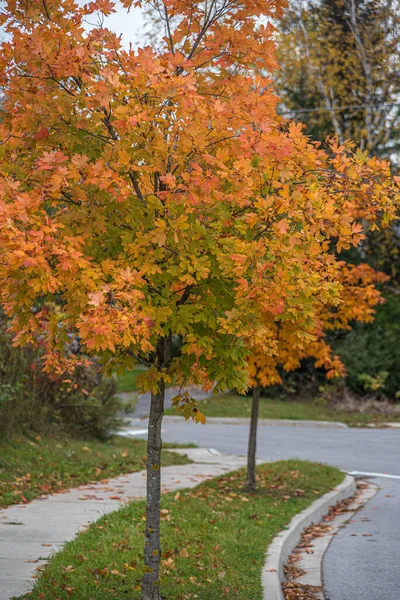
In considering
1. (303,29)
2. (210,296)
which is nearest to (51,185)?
(210,296)

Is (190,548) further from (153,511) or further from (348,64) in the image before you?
(348,64)

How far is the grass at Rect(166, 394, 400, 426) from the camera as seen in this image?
20406mm

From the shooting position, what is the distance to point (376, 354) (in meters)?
22.4

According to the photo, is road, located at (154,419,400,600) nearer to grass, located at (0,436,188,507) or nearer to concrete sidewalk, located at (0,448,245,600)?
concrete sidewalk, located at (0,448,245,600)

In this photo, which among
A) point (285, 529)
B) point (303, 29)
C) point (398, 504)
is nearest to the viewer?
point (285, 529)

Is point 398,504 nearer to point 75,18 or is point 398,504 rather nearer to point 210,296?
point 210,296

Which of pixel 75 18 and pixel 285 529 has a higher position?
pixel 75 18

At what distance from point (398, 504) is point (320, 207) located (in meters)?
6.55

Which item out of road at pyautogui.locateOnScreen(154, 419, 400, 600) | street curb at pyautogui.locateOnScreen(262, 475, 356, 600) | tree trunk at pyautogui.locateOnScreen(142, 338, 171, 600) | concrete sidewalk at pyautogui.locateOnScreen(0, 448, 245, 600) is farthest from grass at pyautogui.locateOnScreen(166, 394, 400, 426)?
tree trunk at pyautogui.locateOnScreen(142, 338, 171, 600)

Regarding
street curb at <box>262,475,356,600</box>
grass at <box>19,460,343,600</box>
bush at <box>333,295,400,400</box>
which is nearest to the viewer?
grass at <box>19,460,343,600</box>

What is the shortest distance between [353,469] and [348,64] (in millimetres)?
13368

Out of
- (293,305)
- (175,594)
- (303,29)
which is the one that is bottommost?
(175,594)

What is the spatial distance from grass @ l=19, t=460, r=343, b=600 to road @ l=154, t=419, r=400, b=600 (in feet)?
2.24

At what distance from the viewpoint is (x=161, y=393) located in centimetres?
541
